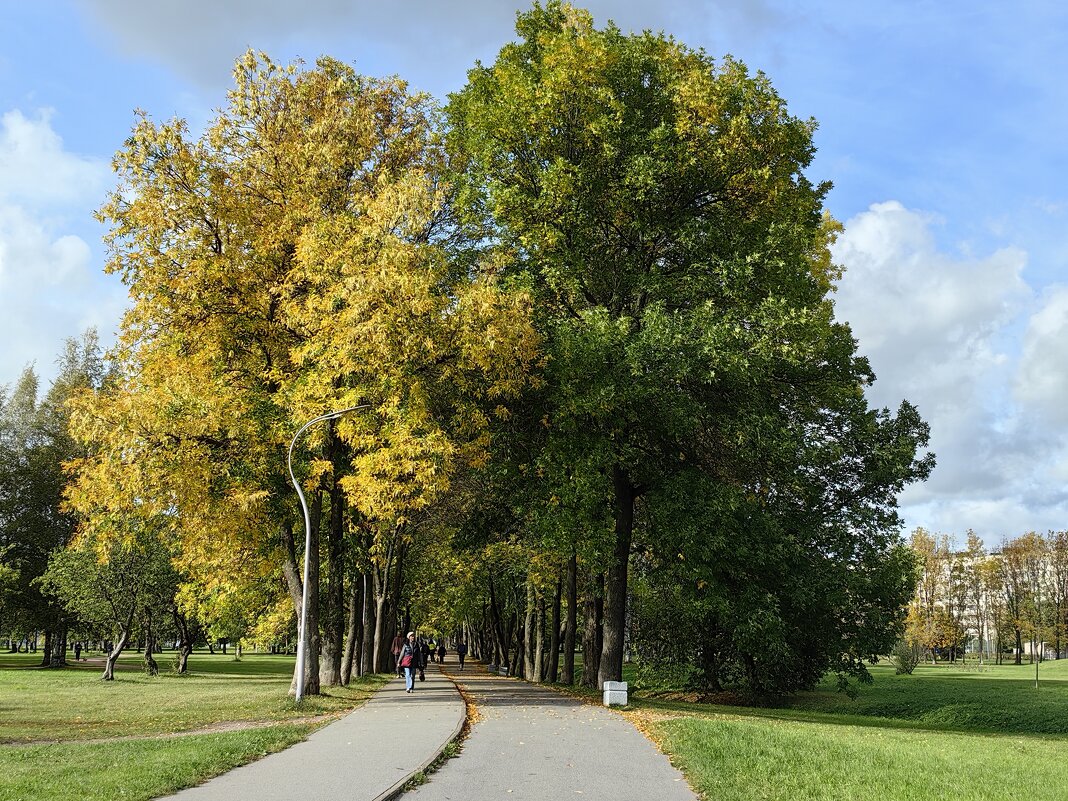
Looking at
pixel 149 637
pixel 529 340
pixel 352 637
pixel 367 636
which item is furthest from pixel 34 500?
pixel 529 340

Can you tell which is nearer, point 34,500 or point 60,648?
point 34,500

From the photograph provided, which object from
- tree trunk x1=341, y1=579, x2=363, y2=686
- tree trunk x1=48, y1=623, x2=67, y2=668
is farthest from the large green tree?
tree trunk x1=48, y1=623, x2=67, y2=668

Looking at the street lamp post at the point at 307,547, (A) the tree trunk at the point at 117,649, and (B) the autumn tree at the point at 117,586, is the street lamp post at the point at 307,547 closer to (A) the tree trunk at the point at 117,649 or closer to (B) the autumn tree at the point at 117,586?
(B) the autumn tree at the point at 117,586

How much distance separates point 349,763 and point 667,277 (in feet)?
46.9

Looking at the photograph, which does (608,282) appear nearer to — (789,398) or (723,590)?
(789,398)

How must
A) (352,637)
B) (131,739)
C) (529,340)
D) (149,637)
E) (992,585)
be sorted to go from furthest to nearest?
(992,585)
(149,637)
(352,637)
(529,340)
(131,739)

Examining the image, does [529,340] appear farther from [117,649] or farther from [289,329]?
[117,649]

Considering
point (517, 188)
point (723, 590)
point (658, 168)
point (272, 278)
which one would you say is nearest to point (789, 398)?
point (723, 590)

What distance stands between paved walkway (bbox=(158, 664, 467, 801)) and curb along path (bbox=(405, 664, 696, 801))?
1.57ft

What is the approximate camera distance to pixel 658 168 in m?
20.7

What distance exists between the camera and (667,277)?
22109 millimetres

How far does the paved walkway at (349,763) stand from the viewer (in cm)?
938

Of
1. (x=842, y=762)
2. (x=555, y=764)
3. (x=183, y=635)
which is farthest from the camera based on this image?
(x=183, y=635)

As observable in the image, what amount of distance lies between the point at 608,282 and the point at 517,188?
334 centimetres
